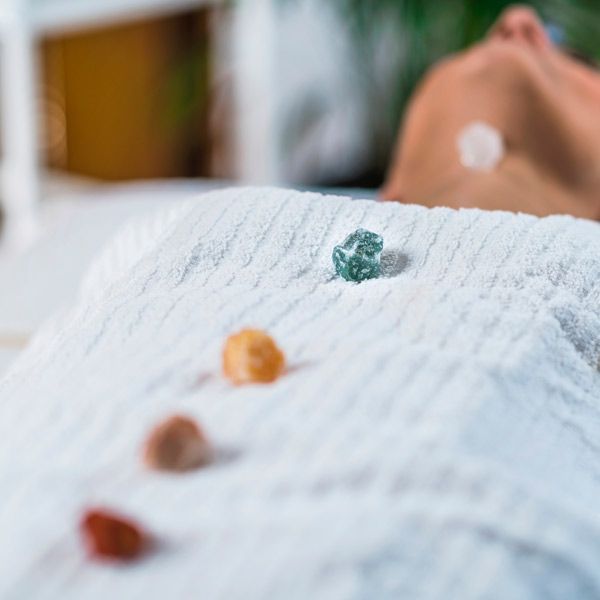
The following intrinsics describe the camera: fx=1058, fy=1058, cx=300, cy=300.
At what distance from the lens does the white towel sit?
35 cm

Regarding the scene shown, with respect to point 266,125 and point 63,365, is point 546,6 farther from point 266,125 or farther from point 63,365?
point 63,365

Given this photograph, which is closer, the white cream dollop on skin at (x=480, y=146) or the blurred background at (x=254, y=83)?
the white cream dollop on skin at (x=480, y=146)

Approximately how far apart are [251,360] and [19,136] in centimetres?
144

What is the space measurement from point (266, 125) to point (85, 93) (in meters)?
0.40

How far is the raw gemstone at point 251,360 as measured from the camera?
0.43 meters

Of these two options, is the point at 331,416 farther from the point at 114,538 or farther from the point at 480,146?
the point at 480,146

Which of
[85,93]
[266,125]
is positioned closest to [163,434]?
[266,125]

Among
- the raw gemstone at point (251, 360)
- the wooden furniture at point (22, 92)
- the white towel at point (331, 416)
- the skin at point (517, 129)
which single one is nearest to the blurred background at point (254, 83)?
the wooden furniture at point (22, 92)

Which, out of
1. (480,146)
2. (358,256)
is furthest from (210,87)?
(358,256)

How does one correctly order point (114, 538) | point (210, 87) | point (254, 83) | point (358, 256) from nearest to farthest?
point (114, 538) → point (358, 256) → point (254, 83) → point (210, 87)

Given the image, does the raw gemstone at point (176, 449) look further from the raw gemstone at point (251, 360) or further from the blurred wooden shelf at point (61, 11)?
the blurred wooden shelf at point (61, 11)

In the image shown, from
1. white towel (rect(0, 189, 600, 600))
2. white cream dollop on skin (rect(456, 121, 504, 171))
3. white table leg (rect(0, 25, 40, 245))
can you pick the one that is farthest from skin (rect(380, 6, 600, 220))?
white table leg (rect(0, 25, 40, 245))

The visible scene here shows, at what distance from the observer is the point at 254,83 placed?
6.92 ft

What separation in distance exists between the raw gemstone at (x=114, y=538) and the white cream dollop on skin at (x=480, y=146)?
1.91ft
